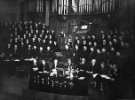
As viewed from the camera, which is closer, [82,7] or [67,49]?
[67,49]

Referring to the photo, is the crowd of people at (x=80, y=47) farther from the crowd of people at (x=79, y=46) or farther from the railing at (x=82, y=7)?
the railing at (x=82, y=7)

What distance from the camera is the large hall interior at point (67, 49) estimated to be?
9.82 feet

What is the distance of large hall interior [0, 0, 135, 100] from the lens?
2994mm

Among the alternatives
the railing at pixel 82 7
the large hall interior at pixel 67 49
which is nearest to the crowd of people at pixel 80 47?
the large hall interior at pixel 67 49

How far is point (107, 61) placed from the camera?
146 inches

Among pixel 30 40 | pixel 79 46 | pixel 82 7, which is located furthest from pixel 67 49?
pixel 82 7

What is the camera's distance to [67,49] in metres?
4.52

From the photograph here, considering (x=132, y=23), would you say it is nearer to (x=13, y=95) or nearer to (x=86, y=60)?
(x=86, y=60)

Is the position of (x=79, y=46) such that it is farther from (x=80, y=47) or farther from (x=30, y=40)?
(x=30, y=40)

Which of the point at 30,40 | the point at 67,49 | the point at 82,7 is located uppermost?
the point at 82,7

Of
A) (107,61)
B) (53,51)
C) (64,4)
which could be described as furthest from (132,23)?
(64,4)

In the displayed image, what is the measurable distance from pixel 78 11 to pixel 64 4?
0.44 metres

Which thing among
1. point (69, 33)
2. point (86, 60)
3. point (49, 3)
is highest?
point (49, 3)

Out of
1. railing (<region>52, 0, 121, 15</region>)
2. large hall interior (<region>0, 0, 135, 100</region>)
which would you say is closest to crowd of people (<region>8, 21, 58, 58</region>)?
large hall interior (<region>0, 0, 135, 100</region>)
